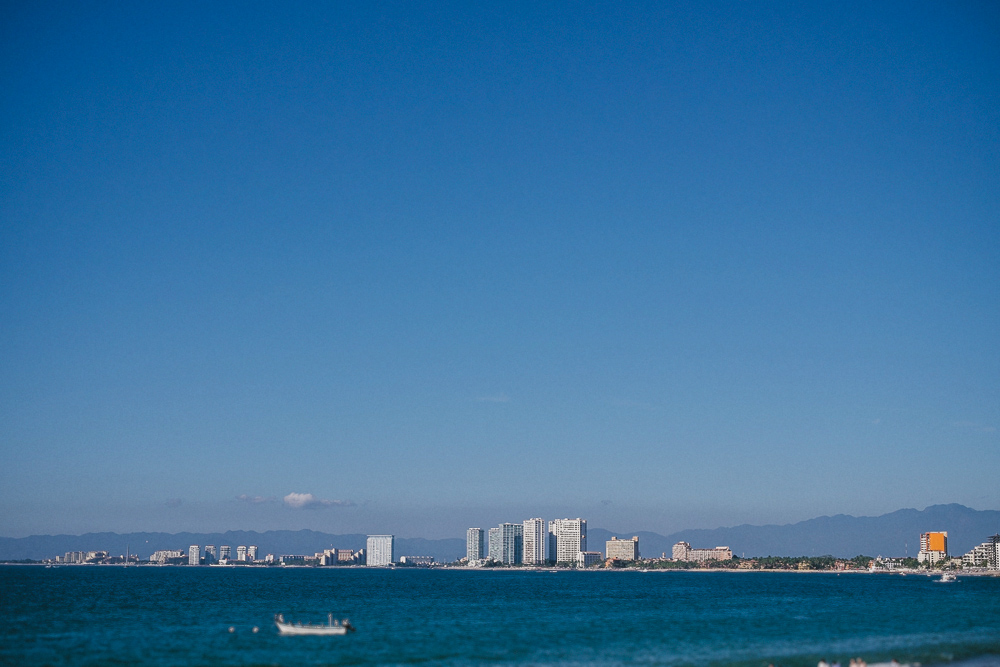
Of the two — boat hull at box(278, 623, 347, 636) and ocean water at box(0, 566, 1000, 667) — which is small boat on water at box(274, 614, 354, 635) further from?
ocean water at box(0, 566, 1000, 667)

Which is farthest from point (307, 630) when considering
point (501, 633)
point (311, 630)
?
point (501, 633)

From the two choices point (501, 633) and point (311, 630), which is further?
point (501, 633)

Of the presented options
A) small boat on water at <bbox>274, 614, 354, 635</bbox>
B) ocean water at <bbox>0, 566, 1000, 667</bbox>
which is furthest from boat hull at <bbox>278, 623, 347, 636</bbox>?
ocean water at <bbox>0, 566, 1000, 667</bbox>

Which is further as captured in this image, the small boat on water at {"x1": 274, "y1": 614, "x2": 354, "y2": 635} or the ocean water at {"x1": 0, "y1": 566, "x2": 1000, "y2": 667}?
the small boat on water at {"x1": 274, "y1": 614, "x2": 354, "y2": 635}

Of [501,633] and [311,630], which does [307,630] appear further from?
[501,633]

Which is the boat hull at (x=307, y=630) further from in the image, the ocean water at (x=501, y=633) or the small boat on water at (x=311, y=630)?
the ocean water at (x=501, y=633)

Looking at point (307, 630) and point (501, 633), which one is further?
point (501, 633)

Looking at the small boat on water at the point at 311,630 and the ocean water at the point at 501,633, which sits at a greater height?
the small boat on water at the point at 311,630

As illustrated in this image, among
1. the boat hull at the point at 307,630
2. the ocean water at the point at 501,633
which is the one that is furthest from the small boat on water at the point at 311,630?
the ocean water at the point at 501,633

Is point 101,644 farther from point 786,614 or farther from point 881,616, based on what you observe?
point 881,616

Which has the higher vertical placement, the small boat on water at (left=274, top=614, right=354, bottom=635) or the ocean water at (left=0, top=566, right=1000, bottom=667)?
the small boat on water at (left=274, top=614, right=354, bottom=635)

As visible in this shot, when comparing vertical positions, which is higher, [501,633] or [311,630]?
[311,630]

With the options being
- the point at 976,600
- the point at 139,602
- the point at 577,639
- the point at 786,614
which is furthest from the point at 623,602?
the point at 139,602

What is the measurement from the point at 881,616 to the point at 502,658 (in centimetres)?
5300
